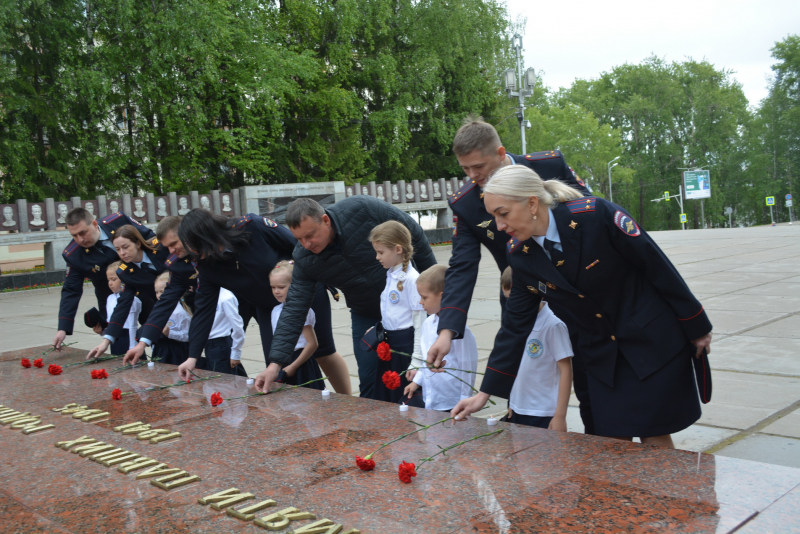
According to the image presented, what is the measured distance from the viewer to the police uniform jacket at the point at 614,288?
2232 millimetres

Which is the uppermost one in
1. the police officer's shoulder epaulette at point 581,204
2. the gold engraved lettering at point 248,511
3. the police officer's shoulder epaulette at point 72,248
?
the police officer's shoulder epaulette at point 581,204

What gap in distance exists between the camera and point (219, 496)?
1980mm

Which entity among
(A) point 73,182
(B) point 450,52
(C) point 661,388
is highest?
(B) point 450,52

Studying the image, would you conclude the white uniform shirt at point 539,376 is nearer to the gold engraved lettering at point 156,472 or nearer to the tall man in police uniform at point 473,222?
the tall man in police uniform at point 473,222

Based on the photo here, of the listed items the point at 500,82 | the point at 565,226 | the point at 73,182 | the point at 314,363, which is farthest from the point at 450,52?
the point at 565,226

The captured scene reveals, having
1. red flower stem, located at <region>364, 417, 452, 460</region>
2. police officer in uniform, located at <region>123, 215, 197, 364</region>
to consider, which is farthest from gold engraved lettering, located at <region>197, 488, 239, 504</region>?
police officer in uniform, located at <region>123, 215, 197, 364</region>

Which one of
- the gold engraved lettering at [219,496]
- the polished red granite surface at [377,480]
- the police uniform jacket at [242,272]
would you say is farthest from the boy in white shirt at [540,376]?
the police uniform jacket at [242,272]

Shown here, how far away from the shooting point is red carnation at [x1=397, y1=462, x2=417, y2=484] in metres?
1.94

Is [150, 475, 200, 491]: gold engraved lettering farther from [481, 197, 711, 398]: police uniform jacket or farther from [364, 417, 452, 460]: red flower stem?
[481, 197, 711, 398]: police uniform jacket

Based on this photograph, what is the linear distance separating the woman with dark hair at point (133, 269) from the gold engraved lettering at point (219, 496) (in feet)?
10.5

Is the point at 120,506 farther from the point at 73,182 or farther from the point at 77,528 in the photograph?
the point at 73,182

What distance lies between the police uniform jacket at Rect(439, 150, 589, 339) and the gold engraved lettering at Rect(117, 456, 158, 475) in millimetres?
1316

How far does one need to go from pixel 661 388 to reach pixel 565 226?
2.15ft

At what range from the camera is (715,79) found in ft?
180
